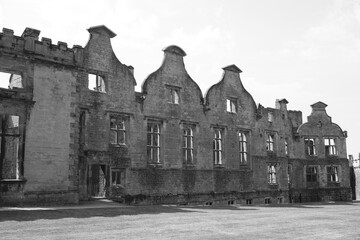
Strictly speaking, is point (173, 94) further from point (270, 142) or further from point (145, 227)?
point (145, 227)

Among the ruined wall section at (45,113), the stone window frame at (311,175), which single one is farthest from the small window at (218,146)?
the ruined wall section at (45,113)

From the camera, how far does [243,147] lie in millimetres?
27719

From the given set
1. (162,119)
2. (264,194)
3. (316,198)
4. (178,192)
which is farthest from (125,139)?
(316,198)

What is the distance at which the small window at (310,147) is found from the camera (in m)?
33.1

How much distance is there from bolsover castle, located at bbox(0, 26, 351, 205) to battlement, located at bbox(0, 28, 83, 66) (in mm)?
46

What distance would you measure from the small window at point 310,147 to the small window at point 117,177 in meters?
18.5

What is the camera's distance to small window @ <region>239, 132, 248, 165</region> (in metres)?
27.5

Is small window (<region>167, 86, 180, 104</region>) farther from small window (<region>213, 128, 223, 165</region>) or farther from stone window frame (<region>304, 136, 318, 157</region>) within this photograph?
stone window frame (<region>304, 136, 318, 157</region>)

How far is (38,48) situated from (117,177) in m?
7.80

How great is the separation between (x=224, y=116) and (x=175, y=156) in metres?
5.28

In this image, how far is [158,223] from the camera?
11680 millimetres

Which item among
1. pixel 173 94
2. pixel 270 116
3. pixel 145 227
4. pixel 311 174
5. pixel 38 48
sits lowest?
pixel 145 227

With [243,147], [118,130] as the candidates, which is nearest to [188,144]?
[118,130]

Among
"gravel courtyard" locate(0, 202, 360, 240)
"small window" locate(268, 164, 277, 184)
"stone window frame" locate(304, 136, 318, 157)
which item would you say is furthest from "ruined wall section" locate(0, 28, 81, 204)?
"stone window frame" locate(304, 136, 318, 157)
